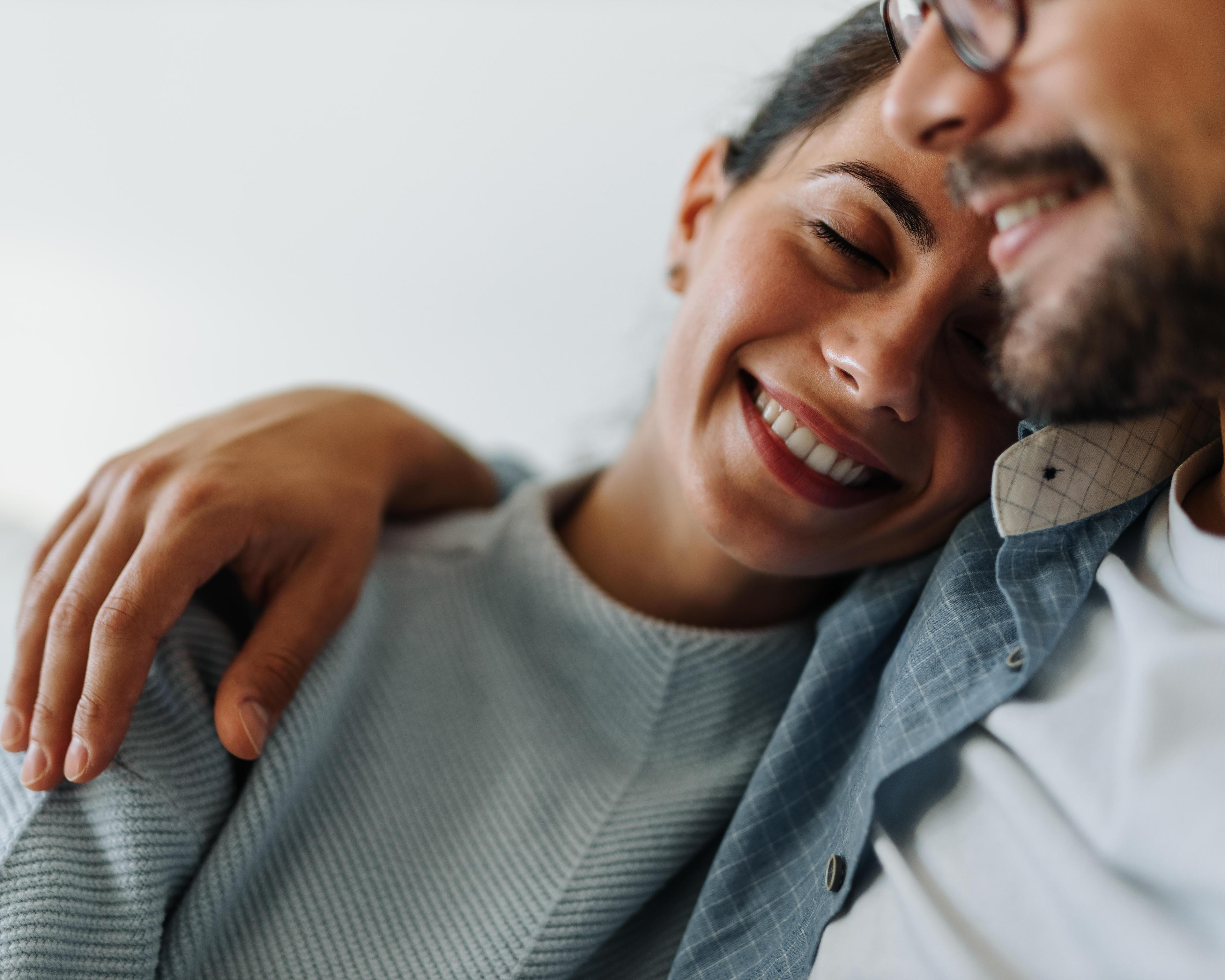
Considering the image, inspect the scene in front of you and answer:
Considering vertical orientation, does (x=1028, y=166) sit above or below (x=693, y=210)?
above

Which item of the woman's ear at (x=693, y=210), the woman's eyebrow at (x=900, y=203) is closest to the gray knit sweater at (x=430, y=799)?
the woman's ear at (x=693, y=210)

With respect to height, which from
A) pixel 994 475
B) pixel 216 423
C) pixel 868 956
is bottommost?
pixel 868 956

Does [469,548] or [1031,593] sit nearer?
[1031,593]

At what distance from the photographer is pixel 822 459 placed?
0.89 meters

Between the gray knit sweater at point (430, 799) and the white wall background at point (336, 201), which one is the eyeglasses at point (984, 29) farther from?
the white wall background at point (336, 201)

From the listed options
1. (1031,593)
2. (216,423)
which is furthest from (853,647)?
(216,423)

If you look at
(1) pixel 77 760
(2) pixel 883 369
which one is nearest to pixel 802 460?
(2) pixel 883 369

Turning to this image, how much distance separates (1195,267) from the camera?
608 millimetres

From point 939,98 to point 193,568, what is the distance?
0.71 meters

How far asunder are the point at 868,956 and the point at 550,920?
29cm

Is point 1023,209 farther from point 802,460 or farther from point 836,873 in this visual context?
point 836,873

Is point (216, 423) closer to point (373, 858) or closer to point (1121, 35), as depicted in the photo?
point (373, 858)

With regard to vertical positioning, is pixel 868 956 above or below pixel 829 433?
below

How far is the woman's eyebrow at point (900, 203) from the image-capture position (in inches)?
30.8
